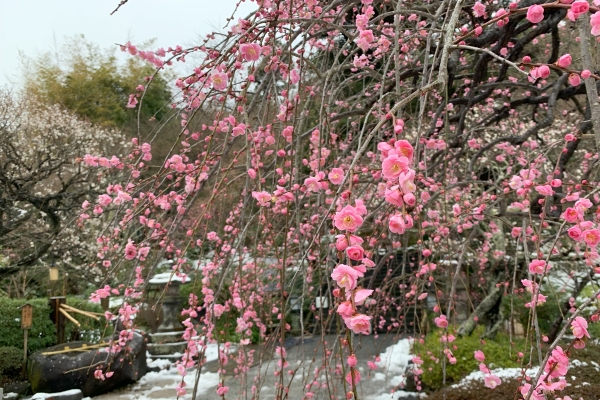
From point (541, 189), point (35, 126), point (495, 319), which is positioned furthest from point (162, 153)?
point (541, 189)

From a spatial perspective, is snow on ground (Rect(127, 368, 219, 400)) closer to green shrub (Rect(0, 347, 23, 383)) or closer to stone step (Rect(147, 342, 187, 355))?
stone step (Rect(147, 342, 187, 355))

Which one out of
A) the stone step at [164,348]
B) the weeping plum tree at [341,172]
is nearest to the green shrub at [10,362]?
the stone step at [164,348]

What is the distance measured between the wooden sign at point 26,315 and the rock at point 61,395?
2.41 feet

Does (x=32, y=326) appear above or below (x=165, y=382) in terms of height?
above

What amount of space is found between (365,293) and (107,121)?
38.4 feet

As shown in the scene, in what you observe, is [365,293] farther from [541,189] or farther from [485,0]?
[485,0]

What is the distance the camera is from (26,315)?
4.50m

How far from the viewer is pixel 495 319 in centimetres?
485

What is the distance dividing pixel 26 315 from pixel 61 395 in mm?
994

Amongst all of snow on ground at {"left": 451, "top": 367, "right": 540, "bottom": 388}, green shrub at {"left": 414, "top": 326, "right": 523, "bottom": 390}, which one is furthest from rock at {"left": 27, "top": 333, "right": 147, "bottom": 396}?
snow on ground at {"left": 451, "top": 367, "right": 540, "bottom": 388}

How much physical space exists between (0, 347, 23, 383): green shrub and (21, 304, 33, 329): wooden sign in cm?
31

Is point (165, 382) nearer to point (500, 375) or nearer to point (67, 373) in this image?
point (67, 373)

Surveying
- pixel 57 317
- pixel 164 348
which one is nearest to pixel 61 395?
pixel 57 317

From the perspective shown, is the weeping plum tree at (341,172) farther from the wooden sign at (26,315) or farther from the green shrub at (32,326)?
the green shrub at (32,326)
